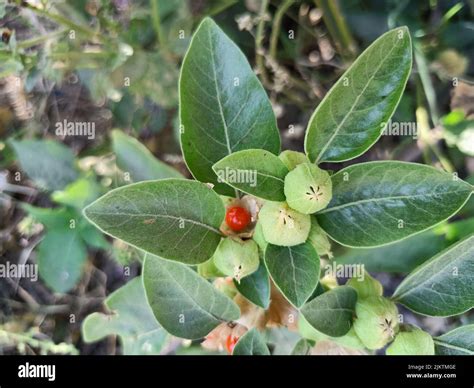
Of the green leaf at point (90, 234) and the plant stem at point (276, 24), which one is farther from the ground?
the plant stem at point (276, 24)

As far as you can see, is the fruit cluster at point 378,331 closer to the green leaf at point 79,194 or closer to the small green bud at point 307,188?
the small green bud at point 307,188

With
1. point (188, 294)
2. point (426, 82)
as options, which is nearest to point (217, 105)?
point (188, 294)

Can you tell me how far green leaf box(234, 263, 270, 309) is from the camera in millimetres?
642

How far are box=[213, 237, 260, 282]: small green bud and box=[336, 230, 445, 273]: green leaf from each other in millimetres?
253

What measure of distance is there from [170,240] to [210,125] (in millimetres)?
128

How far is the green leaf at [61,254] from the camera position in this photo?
885 millimetres

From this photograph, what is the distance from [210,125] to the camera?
621 mm

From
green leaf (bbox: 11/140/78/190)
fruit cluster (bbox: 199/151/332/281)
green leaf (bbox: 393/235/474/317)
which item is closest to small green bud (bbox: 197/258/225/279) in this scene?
fruit cluster (bbox: 199/151/332/281)

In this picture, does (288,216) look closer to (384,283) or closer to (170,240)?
(170,240)

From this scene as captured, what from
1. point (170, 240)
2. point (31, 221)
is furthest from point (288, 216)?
point (31, 221)

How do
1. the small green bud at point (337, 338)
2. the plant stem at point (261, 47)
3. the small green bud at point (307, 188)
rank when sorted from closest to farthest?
the small green bud at point (307, 188)
the small green bud at point (337, 338)
the plant stem at point (261, 47)

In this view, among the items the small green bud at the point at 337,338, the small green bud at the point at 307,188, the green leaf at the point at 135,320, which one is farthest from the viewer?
the green leaf at the point at 135,320

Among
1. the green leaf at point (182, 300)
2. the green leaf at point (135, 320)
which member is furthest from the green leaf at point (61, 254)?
the green leaf at point (182, 300)

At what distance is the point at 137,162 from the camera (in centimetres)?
80
